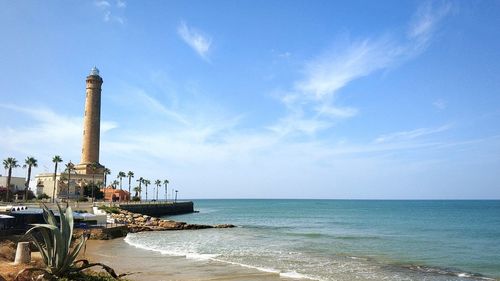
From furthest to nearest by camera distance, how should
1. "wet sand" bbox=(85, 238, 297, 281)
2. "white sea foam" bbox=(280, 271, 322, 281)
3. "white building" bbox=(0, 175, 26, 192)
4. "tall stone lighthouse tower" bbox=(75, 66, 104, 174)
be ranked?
1. "tall stone lighthouse tower" bbox=(75, 66, 104, 174)
2. "white building" bbox=(0, 175, 26, 192)
3. "white sea foam" bbox=(280, 271, 322, 281)
4. "wet sand" bbox=(85, 238, 297, 281)

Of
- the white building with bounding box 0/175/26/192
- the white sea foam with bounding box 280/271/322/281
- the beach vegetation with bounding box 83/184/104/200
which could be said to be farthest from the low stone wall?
→ the white sea foam with bounding box 280/271/322/281

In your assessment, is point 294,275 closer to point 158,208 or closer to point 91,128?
point 158,208

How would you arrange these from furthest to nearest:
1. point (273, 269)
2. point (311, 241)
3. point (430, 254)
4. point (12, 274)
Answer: point (311, 241) < point (430, 254) < point (273, 269) < point (12, 274)

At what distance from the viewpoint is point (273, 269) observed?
738 inches

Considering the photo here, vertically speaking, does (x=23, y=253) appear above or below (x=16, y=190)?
below

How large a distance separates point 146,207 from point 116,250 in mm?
44241

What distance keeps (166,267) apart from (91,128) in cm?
6571

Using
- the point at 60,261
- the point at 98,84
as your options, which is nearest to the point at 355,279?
the point at 60,261

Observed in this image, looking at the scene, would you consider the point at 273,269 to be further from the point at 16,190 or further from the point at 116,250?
the point at 16,190

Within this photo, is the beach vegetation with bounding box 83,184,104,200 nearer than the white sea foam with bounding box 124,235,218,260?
No

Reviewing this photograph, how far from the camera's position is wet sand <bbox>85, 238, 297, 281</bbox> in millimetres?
16328

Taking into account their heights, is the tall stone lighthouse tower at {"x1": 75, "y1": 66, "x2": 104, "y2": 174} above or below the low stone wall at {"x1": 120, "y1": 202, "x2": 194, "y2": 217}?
above

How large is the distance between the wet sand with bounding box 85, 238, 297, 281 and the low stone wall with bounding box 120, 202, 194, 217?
35.9 meters

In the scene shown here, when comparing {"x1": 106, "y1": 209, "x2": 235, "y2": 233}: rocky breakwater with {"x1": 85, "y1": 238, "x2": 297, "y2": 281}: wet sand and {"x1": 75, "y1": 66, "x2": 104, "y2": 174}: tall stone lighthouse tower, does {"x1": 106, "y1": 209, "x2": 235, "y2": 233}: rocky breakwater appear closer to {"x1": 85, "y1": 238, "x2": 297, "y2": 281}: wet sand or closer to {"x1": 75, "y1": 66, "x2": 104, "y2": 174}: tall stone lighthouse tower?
{"x1": 85, "y1": 238, "x2": 297, "y2": 281}: wet sand
